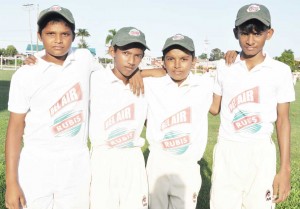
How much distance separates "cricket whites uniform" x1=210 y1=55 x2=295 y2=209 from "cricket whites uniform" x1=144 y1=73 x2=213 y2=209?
225 millimetres

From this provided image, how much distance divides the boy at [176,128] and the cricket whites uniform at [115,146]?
0.15 meters

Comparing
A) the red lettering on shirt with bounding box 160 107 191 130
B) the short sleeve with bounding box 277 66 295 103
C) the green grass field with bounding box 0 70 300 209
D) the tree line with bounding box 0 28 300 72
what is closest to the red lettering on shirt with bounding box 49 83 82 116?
the red lettering on shirt with bounding box 160 107 191 130

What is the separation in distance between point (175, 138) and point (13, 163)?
54.7 inches

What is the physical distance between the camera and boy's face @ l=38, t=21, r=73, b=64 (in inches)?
115

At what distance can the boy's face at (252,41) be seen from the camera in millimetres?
3197

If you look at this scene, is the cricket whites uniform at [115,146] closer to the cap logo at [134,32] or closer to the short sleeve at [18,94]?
the cap logo at [134,32]

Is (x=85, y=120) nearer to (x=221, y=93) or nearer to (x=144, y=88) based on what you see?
(x=144, y=88)

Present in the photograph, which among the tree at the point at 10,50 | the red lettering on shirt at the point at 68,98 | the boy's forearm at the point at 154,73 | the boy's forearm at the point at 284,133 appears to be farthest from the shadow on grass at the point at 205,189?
the tree at the point at 10,50

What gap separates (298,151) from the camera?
27.7 ft

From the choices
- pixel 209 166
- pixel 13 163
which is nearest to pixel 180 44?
pixel 13 163

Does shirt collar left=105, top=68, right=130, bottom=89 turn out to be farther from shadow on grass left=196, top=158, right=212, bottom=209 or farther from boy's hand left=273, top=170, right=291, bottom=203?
shadow on grass left=196, top=158, right=212, bottom=209

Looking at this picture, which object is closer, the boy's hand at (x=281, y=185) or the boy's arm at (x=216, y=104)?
the boy's hand at (x=281, y=185)

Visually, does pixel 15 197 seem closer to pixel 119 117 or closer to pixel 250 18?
pixel 119 117

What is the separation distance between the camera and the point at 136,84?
130 inches
